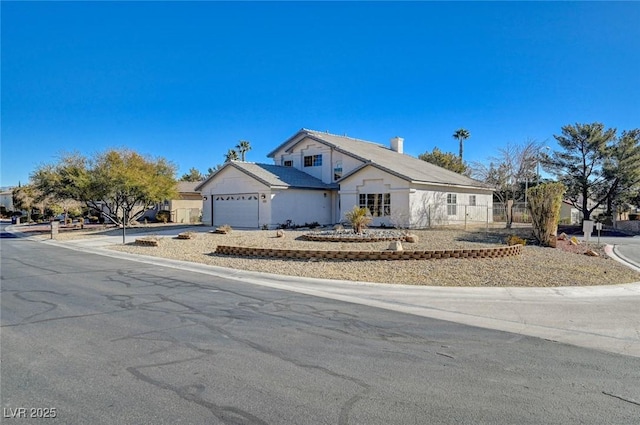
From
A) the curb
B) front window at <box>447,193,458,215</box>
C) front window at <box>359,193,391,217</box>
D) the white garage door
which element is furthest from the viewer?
the white garage door

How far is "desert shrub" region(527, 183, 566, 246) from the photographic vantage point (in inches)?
712

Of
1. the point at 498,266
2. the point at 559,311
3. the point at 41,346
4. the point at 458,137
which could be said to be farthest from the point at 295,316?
the point at 458,137

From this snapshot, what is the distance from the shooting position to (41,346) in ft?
18.2

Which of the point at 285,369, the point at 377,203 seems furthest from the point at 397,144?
the point at 285,369

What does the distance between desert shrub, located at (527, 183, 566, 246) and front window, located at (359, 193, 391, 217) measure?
9.37 metres

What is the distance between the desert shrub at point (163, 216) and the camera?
41.5 meters

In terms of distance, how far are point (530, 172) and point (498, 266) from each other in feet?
91.3

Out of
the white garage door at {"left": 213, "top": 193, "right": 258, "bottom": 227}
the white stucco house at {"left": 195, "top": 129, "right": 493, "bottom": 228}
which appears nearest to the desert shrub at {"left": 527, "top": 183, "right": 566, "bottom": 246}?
the white stucco house at {"left": 195, "top": 129, "right": 493, "bottom": 228}

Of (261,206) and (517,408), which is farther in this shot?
(261,206)

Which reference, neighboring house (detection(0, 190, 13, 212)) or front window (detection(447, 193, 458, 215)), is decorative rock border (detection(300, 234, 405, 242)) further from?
neighboring house (detection(0, 190, 13, 212))

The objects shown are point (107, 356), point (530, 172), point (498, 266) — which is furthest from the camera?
point (530, 172)

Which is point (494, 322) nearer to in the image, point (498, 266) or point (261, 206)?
point (498, 266)

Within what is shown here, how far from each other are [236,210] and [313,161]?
24.7 feet

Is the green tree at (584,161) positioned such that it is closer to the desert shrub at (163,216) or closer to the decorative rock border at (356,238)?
the decorative rock border at (356,238)
